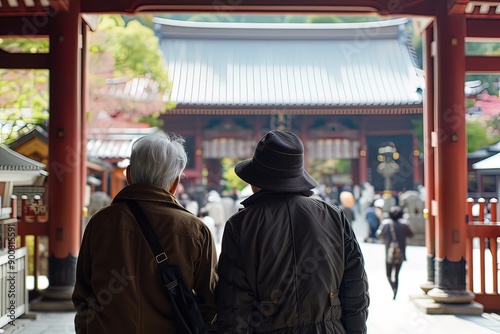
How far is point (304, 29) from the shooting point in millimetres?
23781

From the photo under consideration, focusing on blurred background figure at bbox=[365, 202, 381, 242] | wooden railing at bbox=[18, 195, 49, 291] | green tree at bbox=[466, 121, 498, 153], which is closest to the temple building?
green tree at bbox=[466, 121, 498, 153]

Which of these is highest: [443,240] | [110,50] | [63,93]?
[110,50]

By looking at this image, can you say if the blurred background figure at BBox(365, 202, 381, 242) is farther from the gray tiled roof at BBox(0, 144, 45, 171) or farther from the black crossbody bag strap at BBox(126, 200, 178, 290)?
the black crossbody bag strap at BBox(126, 200, 178, 290)

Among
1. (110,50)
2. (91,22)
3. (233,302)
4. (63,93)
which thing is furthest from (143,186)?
(110,50)

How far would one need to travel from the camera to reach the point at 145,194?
2266 millimetres

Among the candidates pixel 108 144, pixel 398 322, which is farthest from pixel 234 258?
pixel 108 144

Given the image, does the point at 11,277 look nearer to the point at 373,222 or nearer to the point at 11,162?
the point at 11,162

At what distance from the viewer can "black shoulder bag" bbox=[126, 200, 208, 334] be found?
7.07 ft

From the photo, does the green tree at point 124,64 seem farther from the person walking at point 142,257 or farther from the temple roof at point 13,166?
the person walking at point 142,257

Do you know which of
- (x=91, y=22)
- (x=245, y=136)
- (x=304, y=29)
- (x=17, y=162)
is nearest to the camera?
(x=17, y=162)

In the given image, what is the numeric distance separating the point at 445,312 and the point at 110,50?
34.7ft

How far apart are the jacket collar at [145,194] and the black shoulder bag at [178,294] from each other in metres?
0.11

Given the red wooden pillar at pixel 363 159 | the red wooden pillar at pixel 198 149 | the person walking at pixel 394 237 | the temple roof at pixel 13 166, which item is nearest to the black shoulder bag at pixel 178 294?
the temple roof at pixel 13 166

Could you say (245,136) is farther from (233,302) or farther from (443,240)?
(233,302)
